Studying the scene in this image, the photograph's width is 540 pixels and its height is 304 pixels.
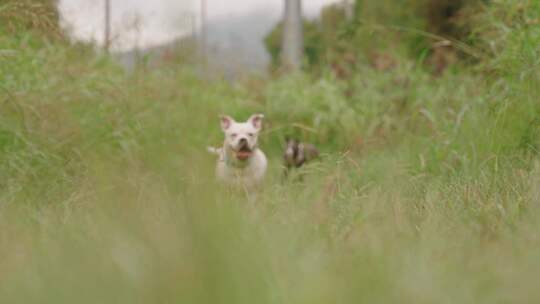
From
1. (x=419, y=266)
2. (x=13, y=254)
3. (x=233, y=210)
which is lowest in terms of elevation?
(x=13, y=254)

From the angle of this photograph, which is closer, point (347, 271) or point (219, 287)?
point (219, 287)

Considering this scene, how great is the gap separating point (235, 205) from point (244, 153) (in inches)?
127

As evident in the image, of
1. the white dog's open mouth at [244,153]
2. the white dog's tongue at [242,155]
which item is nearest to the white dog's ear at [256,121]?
the white dog's open mouth at [244,153]

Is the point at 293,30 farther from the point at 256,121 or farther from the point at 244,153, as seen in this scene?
the point at 244,153

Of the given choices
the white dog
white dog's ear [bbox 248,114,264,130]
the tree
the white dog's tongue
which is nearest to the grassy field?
the white dog

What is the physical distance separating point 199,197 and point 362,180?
278cm

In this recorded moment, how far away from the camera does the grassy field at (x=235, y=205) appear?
1.29 m

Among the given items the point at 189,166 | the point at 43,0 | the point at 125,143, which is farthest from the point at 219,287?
the point at 43,0

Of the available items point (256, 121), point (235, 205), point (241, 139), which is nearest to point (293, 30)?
point (256, 121)

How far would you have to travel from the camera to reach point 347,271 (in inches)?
58.7

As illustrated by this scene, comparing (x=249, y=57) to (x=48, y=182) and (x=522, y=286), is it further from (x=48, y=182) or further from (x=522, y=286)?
(x=522, y=286)

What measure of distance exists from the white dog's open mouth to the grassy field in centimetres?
24

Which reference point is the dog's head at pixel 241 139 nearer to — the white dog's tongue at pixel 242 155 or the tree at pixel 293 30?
the white dog's tongue at pixel 242 155

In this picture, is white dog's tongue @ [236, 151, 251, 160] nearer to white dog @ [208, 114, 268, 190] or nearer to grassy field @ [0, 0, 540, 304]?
white dog @ [208, 114, 268, 190]
